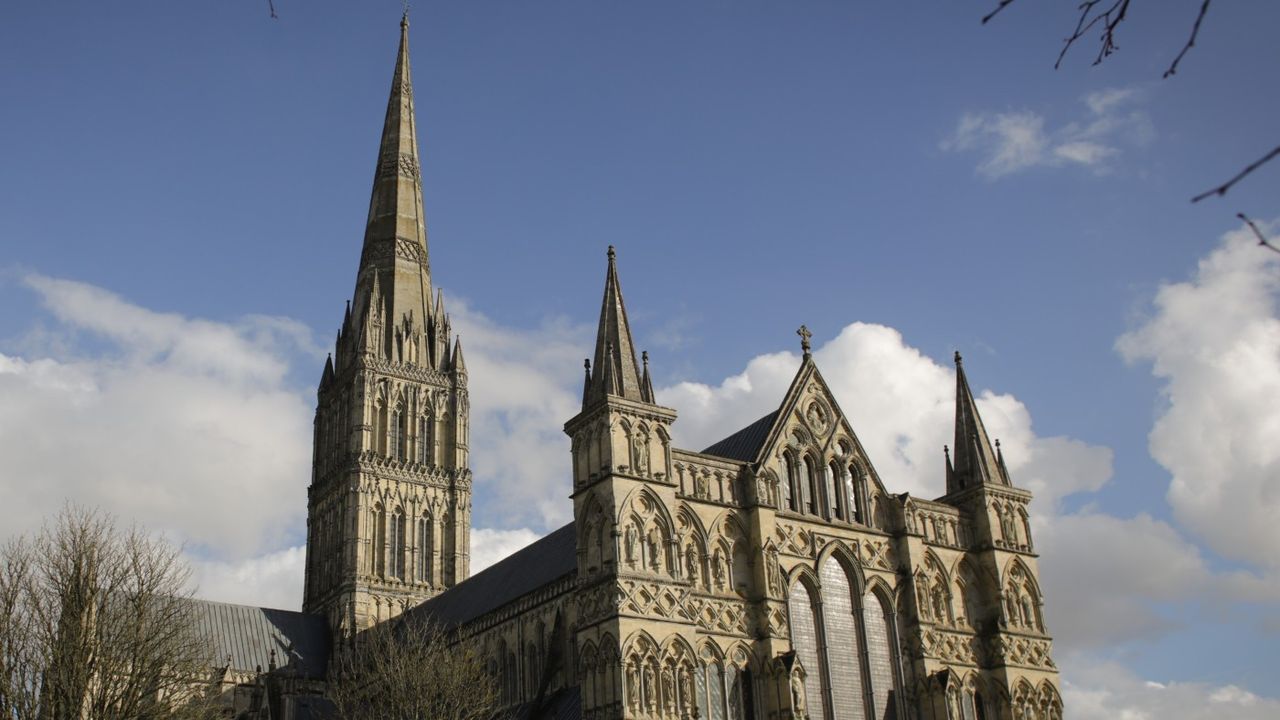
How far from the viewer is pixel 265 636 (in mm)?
57594

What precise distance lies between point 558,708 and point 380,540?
27.3 meters

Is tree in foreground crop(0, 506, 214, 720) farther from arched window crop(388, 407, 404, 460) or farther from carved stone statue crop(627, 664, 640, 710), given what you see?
arched window crop(388, 407, 404, 460)

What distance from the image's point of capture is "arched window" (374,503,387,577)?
59781 millimetres

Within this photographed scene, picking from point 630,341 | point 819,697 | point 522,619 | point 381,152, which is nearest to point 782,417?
point 630,341

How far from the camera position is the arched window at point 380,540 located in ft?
196

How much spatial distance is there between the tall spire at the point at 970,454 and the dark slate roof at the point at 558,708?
14.1 metres

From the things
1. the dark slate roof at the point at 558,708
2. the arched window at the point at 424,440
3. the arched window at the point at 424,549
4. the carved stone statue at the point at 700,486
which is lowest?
the dark slate roof at the point at 558,708

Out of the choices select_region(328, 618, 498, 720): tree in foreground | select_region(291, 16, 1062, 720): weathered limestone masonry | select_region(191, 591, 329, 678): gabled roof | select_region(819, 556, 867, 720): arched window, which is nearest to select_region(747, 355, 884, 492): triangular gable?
select_region(291, 16, 1062, 720): weathered limestone masonry

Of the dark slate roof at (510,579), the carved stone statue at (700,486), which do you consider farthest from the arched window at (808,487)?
the dark slate roof at (510,579)

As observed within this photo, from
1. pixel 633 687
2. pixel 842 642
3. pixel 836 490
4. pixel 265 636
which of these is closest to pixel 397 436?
pixel 265 636

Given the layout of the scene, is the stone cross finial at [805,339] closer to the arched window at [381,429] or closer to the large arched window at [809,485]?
the large arched window at [809,485]

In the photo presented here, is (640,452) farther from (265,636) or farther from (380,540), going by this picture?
(265,636)

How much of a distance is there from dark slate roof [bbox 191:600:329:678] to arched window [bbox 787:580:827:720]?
1130 inches

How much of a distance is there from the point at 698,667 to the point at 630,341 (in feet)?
29.8
